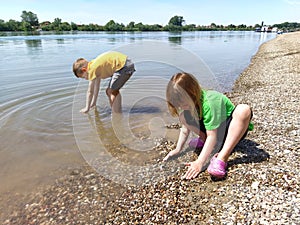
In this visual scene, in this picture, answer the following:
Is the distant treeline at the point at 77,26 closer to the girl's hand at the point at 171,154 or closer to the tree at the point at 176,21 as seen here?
the tree at the point at 176,21

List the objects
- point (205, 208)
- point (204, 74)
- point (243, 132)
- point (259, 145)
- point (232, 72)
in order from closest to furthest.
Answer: point (205, 208) < point (243, 132) < point (259, 145) < point (204, 74) < point (232, 72)

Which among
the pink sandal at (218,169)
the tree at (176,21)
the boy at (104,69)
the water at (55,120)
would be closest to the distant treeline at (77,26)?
the tree at (176,21)

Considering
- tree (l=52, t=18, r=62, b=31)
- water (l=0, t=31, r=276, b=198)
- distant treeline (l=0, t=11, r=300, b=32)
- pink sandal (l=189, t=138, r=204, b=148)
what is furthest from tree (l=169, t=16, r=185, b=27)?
pink sandal (l=189, t=138, r=204, b=148)

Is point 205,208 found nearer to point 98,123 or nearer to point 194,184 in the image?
point 194,184

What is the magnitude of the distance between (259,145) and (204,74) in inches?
348

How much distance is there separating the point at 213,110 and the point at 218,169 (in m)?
0.84

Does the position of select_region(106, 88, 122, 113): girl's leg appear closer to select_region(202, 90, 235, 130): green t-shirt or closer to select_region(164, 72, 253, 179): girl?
select_region(164, 72, 253, 179): girl

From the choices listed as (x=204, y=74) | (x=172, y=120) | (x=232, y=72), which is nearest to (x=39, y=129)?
(x=172, y=120)

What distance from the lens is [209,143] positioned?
3287 mm

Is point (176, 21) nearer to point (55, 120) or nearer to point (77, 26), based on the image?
point (77, 26)

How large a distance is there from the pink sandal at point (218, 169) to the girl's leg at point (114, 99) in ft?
12.1

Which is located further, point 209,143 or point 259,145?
point 259,145

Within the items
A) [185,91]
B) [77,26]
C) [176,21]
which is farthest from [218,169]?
[176,21]

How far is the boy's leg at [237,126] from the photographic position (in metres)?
3.23
